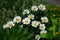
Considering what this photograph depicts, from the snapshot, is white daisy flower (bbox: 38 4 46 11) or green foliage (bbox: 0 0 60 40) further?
white daisy flower (bbox: 38 4 46 11)

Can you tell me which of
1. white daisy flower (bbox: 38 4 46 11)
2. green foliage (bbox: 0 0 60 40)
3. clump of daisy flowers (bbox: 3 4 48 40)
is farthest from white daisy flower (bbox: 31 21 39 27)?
white daisy flower (bbox: 38 4 46 11)

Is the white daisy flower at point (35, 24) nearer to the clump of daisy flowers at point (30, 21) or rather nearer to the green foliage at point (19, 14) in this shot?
the clump of daisy flowers at point (30, 21)

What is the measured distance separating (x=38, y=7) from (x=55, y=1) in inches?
57.6

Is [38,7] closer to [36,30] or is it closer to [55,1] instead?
[36,30]

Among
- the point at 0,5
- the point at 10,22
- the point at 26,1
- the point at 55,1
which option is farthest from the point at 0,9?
the point at 55,1

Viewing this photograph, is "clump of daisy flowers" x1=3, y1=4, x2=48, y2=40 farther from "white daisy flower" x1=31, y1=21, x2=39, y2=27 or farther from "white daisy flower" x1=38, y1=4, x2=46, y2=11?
"white daisy flower" x1=38, y1=4, x2=46, y2=11

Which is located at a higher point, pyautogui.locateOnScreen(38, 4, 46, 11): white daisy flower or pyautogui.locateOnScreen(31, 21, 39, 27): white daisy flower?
pyautogui.locateOnScreen(38, 4, 46, 11): white daisy flower

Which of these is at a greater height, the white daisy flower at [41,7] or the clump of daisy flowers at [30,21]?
the white daisy flower at [41,7]

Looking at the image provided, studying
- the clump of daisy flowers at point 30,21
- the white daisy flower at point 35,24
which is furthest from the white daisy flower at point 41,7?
the white daisy flower at point 35,24

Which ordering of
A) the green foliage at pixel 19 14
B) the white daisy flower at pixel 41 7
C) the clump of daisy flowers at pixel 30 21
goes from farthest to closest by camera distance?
the white daisy flower at pixel 41 7
the clump of daisy flowers at pixel 30 21
the green foliage at pixel 19 14

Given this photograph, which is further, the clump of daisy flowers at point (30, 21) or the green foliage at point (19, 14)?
the clump of daisy flowers at point (30, 21)

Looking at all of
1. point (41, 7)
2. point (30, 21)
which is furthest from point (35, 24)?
point (41, 7)

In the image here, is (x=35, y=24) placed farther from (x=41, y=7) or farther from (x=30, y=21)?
(x=41, y=7)

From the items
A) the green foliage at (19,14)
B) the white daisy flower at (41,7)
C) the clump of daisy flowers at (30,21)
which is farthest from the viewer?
the white daisy flower at (41,7)
